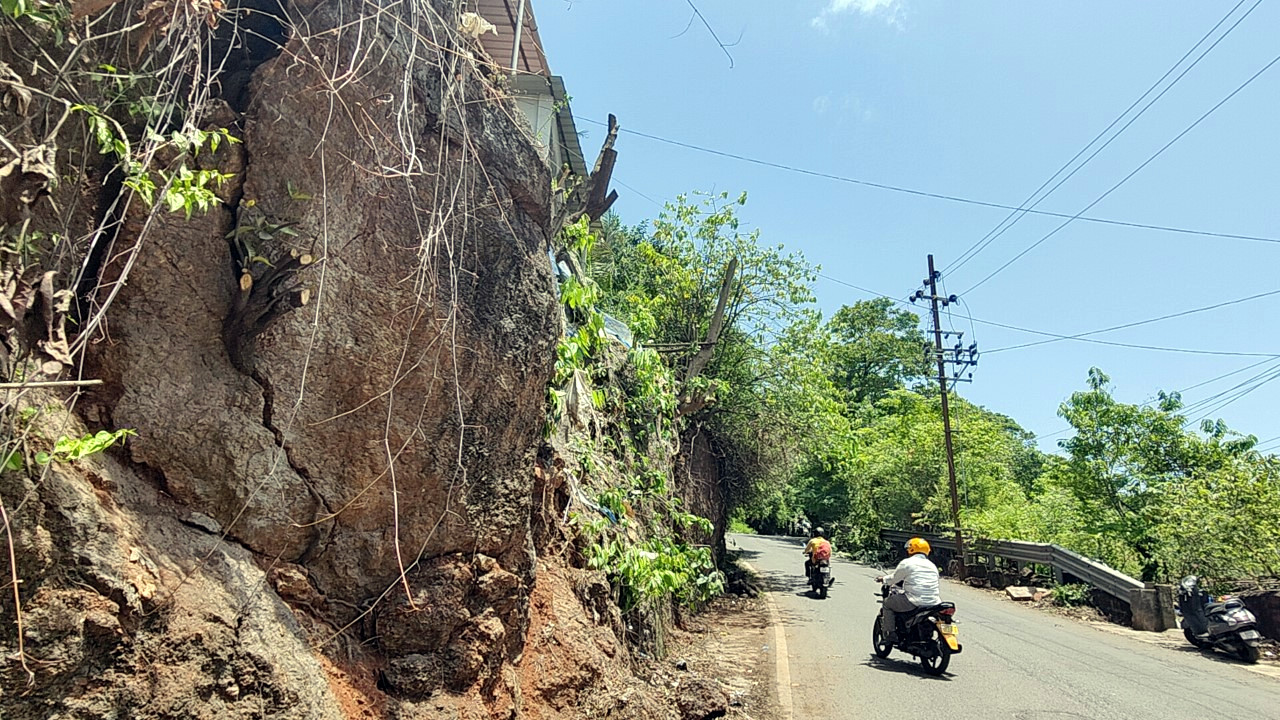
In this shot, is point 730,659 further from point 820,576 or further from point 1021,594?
point 1021,594

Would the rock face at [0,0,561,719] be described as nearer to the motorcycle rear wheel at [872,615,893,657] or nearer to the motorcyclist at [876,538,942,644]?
the motorcyclist at [876,538,942,644]

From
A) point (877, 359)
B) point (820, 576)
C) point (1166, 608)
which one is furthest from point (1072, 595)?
point (877, 359)

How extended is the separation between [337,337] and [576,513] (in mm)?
3336

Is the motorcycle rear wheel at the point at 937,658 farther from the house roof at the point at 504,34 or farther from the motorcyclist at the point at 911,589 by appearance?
the house roof at the point at 504,34

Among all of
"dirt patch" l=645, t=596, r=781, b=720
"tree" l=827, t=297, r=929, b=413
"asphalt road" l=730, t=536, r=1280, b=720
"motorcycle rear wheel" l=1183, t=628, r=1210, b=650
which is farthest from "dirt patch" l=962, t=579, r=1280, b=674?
"tree" l=827, t=297, r=929, b=413

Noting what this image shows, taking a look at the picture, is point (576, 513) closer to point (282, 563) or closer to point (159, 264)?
point (282, 563)

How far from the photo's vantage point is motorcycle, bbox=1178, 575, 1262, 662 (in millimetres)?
10102

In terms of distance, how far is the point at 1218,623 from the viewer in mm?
10375

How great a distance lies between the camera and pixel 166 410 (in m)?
3.07

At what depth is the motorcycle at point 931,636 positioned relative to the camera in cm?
876

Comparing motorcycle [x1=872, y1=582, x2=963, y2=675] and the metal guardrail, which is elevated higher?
the metal guardrail

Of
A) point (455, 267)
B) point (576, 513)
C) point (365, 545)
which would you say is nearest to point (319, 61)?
point (455, 267)

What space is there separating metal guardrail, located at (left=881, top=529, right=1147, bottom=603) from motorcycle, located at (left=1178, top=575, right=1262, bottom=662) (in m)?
2.28

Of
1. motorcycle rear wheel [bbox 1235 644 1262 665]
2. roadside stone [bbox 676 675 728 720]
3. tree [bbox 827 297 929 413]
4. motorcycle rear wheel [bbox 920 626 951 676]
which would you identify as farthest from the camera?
tree [bbox 827 297 929 413]
